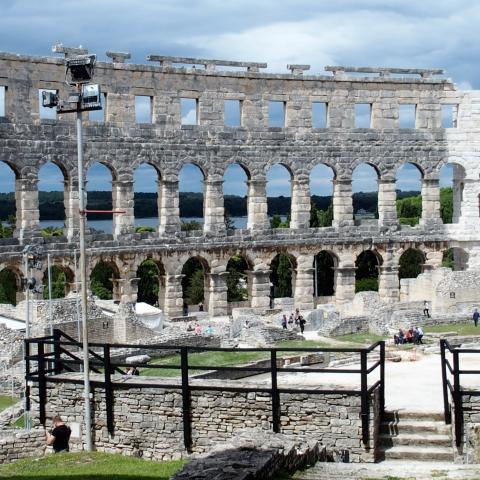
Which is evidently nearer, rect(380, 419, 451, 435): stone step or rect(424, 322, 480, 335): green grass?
rect(380, 419, 451, 435): stone step

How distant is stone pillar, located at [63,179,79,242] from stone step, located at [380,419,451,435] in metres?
26.3

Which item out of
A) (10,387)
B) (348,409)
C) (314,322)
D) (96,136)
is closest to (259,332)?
(314,322)

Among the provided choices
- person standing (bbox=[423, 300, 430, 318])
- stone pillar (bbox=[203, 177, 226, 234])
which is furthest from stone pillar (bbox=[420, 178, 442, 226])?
stone pillar (bbox=[203, 177, 226, 234])

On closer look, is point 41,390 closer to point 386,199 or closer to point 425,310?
point 425,310

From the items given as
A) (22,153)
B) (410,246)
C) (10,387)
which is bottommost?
(10,387)

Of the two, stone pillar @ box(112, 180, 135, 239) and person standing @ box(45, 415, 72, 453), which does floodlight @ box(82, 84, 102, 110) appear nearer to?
person standing @ box(45, 415, 72, 453)

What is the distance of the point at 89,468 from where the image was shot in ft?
45.7

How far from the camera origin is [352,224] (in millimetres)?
46375

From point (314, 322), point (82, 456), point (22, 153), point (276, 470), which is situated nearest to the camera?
point (276, 470)

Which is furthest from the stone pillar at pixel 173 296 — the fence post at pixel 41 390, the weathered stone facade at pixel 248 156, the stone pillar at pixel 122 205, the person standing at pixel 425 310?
the fence post at pixel 41 390

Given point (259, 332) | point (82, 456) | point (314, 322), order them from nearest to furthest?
point (82, 456)
point (259, 332)
point (314, 322)

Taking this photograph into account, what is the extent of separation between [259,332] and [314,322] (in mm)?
6181

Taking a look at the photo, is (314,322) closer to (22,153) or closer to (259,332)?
(259,332)

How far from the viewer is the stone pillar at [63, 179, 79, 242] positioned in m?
40.8
